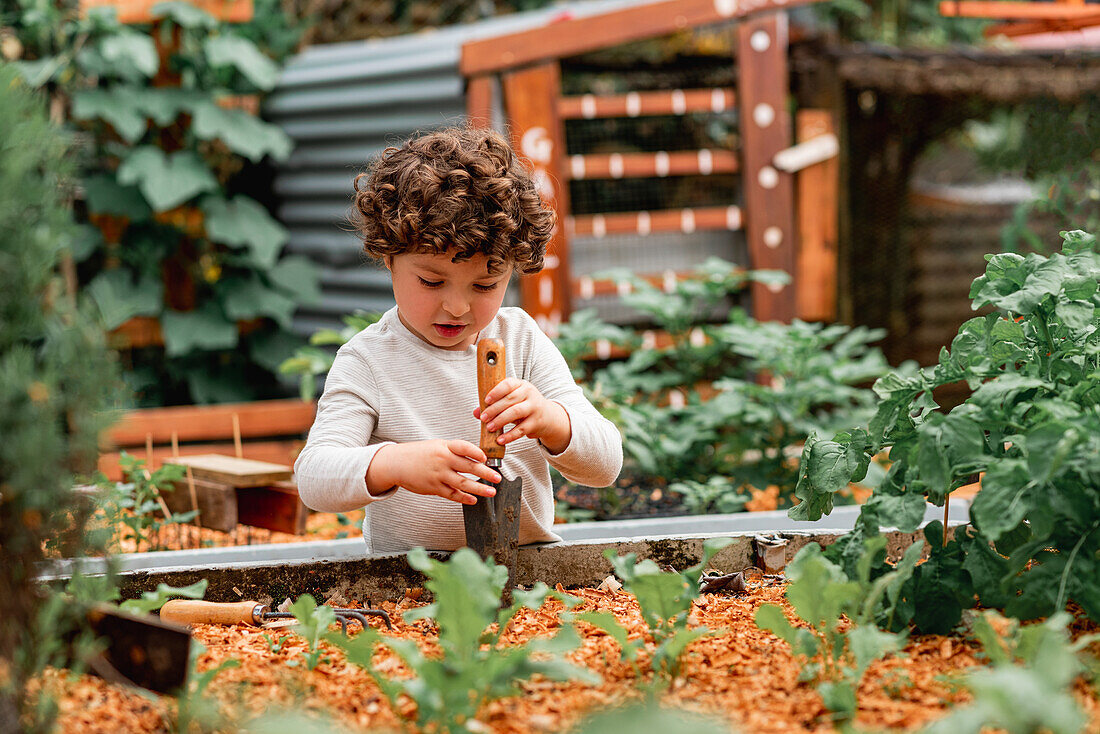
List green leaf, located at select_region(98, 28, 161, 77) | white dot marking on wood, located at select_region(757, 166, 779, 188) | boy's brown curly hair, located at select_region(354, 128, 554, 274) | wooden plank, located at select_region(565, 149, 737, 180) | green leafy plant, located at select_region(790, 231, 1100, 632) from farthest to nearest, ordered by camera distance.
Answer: white dot marking on wood, located at select_region(757, 166, 779, 188)
wooden plank, located at select_region(565, 149, 737, 180)
green leaf, located at select_region(98, 28, 161, 77)
boy's brown curly hair, located at select_region(354, 128, 554, 274)
green leafy plant, located at select_region(790, 231, 1100, 632)

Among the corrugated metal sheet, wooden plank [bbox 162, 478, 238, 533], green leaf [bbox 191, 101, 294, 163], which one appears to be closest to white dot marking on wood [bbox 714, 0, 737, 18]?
the corrugated metal sheet

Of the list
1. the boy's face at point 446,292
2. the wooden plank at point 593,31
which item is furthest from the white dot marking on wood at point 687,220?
the boy's face at point 446,292

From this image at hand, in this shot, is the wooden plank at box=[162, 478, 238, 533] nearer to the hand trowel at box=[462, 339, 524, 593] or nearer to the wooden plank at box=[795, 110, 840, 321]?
the hand trowel at box=[462, 339, 524, 593]

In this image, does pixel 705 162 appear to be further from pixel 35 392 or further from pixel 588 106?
pixel 35 392

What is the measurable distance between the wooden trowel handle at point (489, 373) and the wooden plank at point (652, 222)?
124 inches

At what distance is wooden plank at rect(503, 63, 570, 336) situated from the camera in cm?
450

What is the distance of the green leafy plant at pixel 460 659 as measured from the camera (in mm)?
1090

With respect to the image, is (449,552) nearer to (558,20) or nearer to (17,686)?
(17,686)

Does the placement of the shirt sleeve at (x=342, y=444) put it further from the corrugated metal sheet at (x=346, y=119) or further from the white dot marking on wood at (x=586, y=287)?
the corrugated metal sheet at (x=346, y=119)

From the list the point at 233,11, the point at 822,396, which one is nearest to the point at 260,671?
the point at 822,396

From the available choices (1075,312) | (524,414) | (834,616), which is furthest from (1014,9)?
(834,616)

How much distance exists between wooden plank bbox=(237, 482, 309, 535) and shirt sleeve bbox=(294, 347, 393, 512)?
69 centimetres

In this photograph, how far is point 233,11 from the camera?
4980 mm

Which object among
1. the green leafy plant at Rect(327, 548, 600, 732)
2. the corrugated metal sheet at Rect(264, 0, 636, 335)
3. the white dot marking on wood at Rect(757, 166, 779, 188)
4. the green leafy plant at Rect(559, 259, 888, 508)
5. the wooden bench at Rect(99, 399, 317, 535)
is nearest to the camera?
the green leafy plant at Rect(327, 548, 600, 732)
